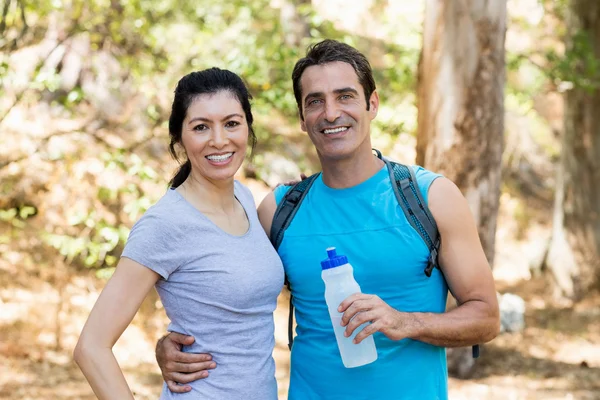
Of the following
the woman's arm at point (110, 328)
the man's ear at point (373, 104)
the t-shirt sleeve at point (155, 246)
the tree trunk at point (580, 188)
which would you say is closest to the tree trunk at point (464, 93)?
the man's ear at point (373, 104)

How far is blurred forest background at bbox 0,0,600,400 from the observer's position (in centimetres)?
593

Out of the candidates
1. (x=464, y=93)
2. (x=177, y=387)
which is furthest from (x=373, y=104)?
(x=464, y=93)

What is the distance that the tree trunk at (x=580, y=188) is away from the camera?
980 cm

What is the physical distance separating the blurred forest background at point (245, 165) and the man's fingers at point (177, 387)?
3.01 m

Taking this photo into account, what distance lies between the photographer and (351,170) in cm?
282

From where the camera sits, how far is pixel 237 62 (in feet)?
19.6

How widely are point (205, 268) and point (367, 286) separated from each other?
655mm

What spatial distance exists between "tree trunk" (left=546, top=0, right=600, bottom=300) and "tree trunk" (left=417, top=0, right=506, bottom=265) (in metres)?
4.46

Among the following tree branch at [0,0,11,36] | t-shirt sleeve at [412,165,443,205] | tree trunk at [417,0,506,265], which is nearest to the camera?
t-shirt sleeve at [412,165,443,205]

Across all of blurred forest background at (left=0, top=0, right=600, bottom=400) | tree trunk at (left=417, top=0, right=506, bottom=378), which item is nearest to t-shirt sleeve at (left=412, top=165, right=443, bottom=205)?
blurred forest background at (left=0, top=0, right=600, bottom=400)

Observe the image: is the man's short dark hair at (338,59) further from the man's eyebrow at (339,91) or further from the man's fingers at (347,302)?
the man's fingers at (347,302)

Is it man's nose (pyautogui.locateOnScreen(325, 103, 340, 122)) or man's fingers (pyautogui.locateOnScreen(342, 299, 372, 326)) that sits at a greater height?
man's nose (pyautogui.locateOnScreen(325, 103, 340, 122))

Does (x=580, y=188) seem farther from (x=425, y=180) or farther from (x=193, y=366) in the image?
(x=193, y=366)

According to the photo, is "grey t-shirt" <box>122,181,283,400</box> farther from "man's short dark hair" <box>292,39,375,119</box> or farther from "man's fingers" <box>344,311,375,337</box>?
"man's short dark hair" <box>292,39,375,119</box>
